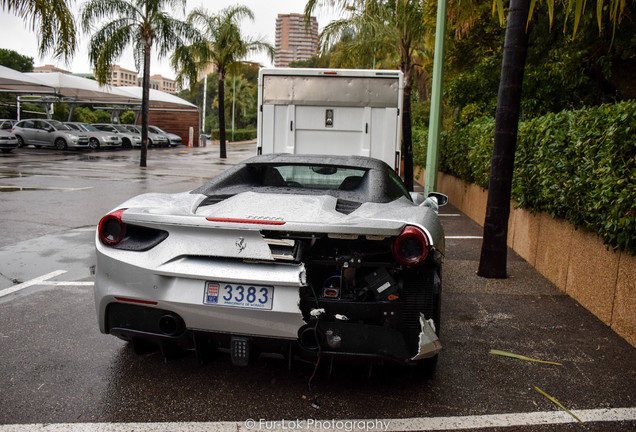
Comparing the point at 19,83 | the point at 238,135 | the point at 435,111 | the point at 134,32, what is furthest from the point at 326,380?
the point at 238,135

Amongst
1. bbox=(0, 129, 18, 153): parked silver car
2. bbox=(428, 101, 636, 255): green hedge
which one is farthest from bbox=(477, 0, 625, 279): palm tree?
bbox=(0, 129, 18, 153): parked silver car

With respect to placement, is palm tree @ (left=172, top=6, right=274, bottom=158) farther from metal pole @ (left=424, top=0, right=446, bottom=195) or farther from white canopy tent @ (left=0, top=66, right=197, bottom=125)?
metal pole @ (left=424, top=0, right=446, bottom=195)

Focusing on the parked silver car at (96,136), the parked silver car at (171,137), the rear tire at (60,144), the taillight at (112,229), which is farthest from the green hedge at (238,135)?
the taillight at (112,229)

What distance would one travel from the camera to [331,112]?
31.5 feet

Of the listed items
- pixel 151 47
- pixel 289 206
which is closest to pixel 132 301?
pixel 289 206

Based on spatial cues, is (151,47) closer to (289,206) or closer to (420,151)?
(420,151)

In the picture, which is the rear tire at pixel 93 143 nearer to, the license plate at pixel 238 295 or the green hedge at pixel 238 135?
the green hedge at pixel 238 135

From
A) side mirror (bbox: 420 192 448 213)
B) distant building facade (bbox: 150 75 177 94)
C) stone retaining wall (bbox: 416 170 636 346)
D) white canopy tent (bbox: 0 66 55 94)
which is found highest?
distant building facade (bbox: 150 75 177 94)

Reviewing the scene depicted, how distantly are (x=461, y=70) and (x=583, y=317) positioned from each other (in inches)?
499

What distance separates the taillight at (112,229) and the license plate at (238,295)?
66cm

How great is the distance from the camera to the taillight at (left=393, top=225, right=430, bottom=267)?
3.08m

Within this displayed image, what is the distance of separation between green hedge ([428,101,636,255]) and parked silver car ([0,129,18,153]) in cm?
2552

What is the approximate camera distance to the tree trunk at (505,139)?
6.01m

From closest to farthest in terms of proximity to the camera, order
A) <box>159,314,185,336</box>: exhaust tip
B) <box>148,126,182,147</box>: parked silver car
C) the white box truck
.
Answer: <box>159,314,185,336</box>: exhaust tip < the white box truck < <box>148,126,182,147</box>: parked silver car
